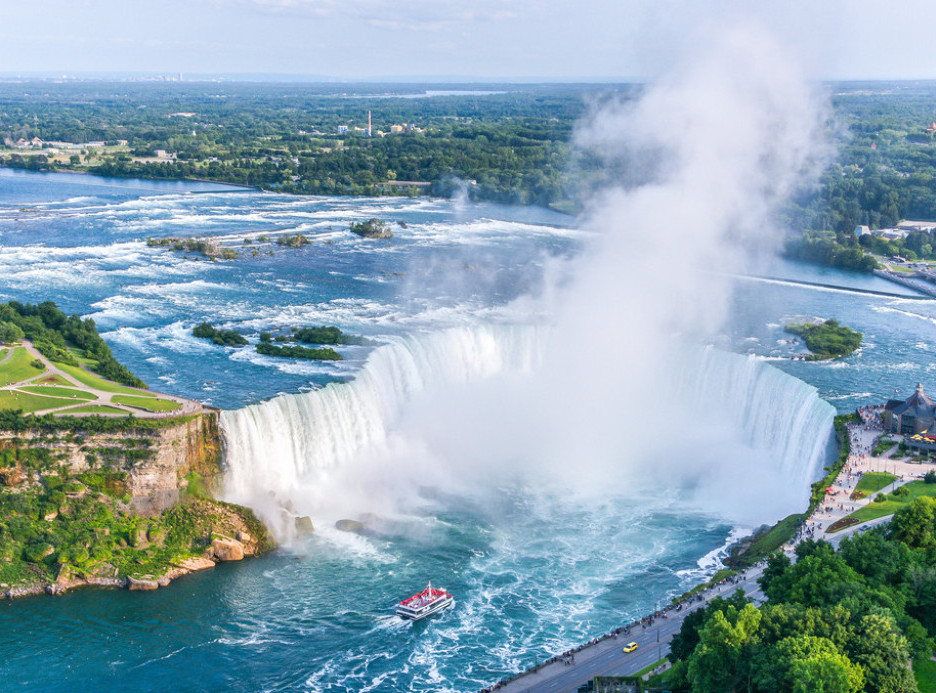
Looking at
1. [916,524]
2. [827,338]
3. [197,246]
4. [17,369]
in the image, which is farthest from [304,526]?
[197,246]

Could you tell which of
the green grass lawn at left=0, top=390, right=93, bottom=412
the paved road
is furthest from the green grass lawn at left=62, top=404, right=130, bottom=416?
the paved road

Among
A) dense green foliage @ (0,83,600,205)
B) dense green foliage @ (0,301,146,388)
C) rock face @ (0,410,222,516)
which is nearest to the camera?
rock face @ (0,410,222,516)

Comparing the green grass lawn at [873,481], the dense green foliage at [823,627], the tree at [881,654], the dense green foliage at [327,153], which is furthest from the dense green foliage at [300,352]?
the dense green foliage at [327,153]

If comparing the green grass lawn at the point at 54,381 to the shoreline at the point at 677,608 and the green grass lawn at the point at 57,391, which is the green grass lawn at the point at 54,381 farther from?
the shoreline at the point at 677,608

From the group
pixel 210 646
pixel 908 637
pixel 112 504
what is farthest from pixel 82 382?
pixel 908 637

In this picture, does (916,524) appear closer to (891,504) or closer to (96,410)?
(891,504)

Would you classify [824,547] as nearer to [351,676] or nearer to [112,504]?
[351,676]

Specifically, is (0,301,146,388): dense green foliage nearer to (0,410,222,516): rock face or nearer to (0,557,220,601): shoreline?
(0,410,222,516): rock face
